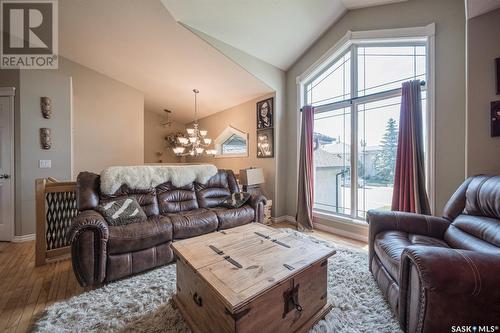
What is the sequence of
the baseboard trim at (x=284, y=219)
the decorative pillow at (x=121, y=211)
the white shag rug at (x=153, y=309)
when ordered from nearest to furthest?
the white shag rug at (x=153, y=309) < the decorative pillow at (x=121, y=211) < the baseboard trim at (x=284, y=219)

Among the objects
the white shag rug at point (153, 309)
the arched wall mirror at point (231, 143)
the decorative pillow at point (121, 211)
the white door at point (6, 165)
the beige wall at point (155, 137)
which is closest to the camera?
the white shag rug at point (153, 309)

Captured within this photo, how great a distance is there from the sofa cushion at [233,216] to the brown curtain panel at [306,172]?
1.05 m

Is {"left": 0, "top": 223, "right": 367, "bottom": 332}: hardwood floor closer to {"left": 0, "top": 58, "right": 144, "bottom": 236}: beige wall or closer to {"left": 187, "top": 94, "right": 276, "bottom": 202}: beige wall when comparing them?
{"left": 0, "top": 58, "right": 144, "bottom": 236}: beige wall

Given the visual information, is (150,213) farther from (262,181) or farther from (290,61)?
(290,61)

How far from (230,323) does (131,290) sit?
4.16 feet

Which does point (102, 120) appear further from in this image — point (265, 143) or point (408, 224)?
point (408, 224)

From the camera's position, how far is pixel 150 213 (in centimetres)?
261

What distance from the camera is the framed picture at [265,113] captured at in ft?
13.3

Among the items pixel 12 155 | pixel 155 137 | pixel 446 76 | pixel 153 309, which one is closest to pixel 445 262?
pixel 153 309

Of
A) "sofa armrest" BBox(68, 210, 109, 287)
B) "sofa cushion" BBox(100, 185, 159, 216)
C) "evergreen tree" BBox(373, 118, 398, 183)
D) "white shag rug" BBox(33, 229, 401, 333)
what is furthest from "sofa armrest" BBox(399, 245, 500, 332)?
"sofa cushion" BBox(100, 185, 159, 216)

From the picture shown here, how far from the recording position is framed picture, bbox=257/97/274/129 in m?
4.04

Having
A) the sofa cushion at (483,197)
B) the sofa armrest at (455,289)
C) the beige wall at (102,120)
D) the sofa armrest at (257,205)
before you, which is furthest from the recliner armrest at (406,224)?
the beige wall at (102,120)

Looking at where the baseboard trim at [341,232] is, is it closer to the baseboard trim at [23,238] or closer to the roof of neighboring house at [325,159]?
the roof of neighboring house at [325,159]

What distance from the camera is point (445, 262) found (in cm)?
105
